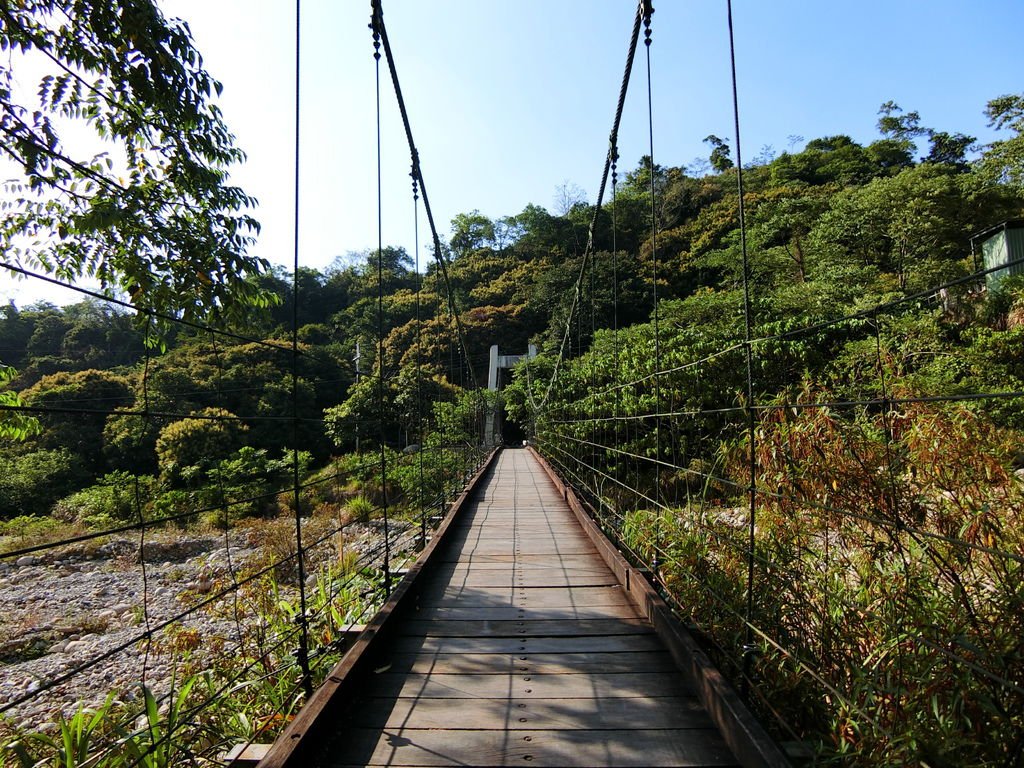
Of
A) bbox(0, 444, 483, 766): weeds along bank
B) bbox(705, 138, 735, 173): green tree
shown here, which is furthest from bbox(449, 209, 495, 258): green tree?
bbox(0, 444, 483, 766): weeds along bank

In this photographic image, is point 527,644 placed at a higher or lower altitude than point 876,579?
lower

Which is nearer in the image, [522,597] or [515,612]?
[515,612]

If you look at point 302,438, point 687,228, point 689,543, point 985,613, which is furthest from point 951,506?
point 687,228

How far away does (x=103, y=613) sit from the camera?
4.50 meters

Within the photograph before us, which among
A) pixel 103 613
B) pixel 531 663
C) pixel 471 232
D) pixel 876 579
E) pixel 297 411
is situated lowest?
pixel 103 613

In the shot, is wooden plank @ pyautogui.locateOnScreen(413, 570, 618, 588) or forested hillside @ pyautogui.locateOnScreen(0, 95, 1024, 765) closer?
forested hillside @ pyautogui.locateOnScreen(0, 95, 1024, 765)

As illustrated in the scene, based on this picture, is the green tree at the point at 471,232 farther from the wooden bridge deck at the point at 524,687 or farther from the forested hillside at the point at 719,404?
the wooden bridge deck at the point at 524,687

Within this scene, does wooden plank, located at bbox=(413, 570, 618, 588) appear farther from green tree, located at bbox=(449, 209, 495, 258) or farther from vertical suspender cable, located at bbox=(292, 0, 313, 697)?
green tree, located at bbox=(449, 209, 495, 258)

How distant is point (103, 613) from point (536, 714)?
4.82m

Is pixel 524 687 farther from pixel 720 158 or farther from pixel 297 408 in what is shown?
pixel 720 158

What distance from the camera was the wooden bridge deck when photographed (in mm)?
1111

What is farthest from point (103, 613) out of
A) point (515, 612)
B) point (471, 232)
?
point (471, 232)

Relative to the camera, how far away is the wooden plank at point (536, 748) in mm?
1075

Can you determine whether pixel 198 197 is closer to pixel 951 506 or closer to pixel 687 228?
pixel 951 506
